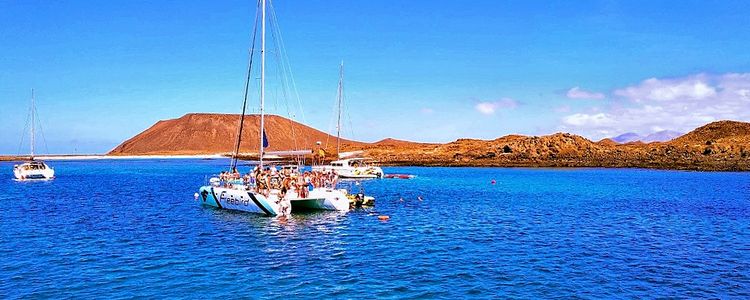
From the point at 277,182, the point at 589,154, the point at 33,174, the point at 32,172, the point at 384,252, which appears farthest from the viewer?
the point at 589,154

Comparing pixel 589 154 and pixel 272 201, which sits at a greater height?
pixel 589 154

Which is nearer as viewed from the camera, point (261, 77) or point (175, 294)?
point (175, 294)

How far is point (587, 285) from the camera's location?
60.9 feet

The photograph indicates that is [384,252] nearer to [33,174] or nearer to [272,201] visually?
[272,201]

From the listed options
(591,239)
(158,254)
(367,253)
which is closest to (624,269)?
(591,239)

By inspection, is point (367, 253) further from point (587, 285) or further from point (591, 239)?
point (591, 239)

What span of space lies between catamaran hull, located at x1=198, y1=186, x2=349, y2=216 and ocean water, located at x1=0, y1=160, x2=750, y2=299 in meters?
0.88

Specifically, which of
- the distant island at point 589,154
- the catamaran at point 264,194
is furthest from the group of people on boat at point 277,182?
the distant island at point 589,154

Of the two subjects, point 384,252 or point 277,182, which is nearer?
point 384,252

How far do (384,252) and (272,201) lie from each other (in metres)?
12.4

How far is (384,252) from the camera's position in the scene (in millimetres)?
24094

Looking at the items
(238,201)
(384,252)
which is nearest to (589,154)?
(238,201)

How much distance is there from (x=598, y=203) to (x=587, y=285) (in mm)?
28652

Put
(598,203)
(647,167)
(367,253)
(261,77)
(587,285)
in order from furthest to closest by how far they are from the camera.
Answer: (647,167)
(598,203)
(261,77)
(367,253)
(587,285)
